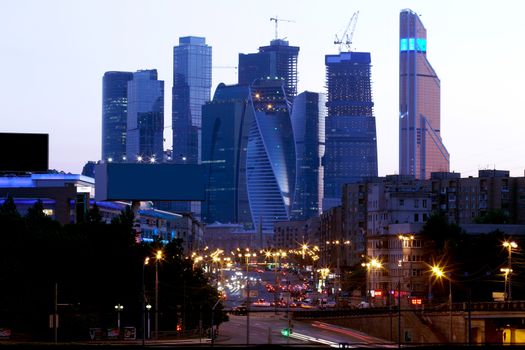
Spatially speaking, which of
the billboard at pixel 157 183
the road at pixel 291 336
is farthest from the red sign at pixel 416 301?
the billboard at pixel 157 183

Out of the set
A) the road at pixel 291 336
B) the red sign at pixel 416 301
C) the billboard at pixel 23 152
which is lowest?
the road at pixel 291 336

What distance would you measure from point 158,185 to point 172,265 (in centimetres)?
4207

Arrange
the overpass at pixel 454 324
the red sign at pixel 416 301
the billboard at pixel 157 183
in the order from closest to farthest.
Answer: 1. the overpass at pixel 454 324
2. the red sign at pixel 416 301
3. the billboard at pixel 157 183

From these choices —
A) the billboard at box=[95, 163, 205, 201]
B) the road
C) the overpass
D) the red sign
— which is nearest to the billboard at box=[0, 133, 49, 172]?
the road

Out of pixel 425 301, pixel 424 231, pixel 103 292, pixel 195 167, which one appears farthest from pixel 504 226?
pixel 103 292

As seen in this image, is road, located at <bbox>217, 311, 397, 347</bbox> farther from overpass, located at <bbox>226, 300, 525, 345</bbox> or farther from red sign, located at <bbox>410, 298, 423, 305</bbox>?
red sign, located at <bbox>410, 298, 423, 305</bbox>

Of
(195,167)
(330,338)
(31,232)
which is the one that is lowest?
(330,338)

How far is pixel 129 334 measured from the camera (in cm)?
9944

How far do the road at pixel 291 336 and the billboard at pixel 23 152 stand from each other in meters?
21.6

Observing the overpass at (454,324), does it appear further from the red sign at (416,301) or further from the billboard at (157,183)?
the billboard at (157,183)

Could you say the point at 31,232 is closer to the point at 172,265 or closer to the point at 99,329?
the point at 172,265

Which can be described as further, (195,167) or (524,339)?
(195,167)

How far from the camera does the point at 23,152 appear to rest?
113438mm

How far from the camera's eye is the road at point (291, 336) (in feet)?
350
